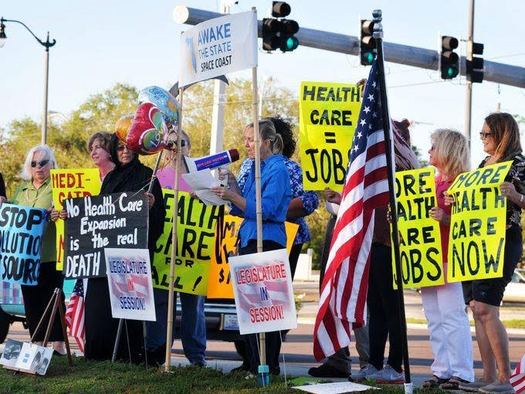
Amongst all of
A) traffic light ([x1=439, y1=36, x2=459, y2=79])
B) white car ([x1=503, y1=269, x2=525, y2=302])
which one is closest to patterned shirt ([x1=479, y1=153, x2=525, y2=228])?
traffic light ([x1=439, y1=36, x2=459, y2=79])

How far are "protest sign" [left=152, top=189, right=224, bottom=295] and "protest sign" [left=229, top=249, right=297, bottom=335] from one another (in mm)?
1875

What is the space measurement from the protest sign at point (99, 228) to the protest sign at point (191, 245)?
65 centimetres

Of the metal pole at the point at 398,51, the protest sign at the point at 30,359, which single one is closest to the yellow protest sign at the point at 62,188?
the protest sign at the point at 30,359

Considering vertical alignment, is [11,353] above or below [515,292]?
below

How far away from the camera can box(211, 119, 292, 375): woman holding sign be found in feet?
28.2

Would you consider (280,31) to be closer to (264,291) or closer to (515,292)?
(264,291)

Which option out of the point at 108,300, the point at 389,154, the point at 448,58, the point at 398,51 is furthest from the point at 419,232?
the point at 448,58

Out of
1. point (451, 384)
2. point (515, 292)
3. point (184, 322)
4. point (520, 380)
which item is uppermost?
point (515, 292)

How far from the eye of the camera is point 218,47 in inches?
337

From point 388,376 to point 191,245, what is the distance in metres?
2.26

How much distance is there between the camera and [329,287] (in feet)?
25.6

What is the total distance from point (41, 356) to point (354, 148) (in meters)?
3.15

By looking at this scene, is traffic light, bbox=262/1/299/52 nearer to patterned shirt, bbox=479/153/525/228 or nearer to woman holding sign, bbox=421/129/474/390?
woman holding sign, bbox=421/129/474/390

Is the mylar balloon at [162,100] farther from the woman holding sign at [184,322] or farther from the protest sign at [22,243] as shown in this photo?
the protest sign at [22,243]
